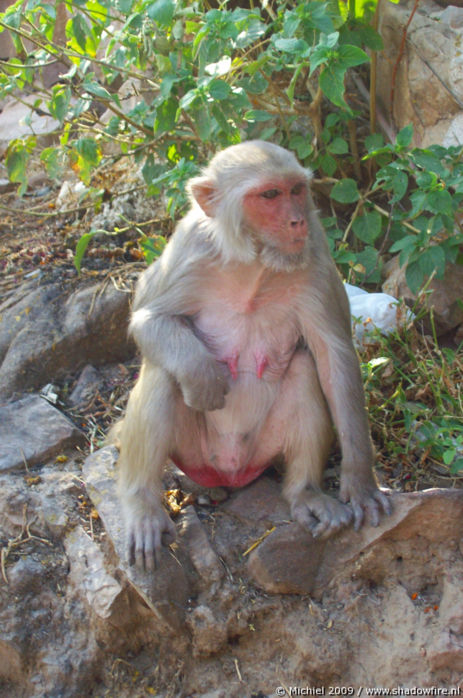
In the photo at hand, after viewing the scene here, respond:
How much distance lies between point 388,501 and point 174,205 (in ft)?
8.23

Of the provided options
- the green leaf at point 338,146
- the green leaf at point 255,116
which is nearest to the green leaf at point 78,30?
the green leaf at point 255,116

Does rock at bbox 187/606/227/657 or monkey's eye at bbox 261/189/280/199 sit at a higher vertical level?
monkey's eye at bbox 261/189/280/199

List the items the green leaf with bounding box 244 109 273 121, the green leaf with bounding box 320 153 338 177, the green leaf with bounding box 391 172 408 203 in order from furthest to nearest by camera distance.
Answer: the green leaf with bounding box 320 153 338 177
the green leaf with bounding box 244 109 273 121
the green leaf with bounding box 391 172 408 203

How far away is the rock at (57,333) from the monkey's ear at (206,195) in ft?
6.50

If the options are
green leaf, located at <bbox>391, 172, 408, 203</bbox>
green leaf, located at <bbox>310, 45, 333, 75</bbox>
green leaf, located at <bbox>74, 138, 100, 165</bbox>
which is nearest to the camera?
green leaf, located at <bbox>310, 45, 333, 75</bbox>

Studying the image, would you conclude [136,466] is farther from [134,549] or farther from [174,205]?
[174,205]

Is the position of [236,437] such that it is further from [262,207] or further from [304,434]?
[262,207]

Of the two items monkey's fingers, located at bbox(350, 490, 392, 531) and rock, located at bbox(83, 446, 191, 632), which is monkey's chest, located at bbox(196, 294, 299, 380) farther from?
rock, located at bbox(83, 446, 191, 632)

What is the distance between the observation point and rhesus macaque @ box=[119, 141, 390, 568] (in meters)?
3.46

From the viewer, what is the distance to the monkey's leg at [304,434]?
12.1 ft

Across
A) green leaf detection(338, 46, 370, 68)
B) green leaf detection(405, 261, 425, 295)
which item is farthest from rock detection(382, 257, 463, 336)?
green leaf detection(338, 46, 370, 68)

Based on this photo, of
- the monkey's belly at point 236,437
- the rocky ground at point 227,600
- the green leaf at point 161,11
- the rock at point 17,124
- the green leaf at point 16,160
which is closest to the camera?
the rocky ground at point 227,600

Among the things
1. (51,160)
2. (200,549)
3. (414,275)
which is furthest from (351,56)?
(200,549)

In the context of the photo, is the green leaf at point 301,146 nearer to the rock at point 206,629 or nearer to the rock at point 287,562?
the rock at point 287,562
